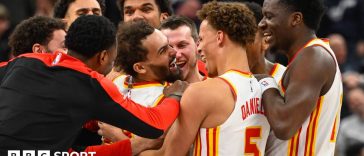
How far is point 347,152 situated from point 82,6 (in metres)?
3.90

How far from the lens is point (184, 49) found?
21.6 ft

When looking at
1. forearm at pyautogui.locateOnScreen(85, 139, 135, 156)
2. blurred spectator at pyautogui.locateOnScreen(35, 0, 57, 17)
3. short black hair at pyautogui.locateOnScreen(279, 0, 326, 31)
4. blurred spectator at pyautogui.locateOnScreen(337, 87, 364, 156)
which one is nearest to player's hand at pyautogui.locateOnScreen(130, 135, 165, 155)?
forearm at pyautogui.locateOnScreen(85, 139, 135, 156)

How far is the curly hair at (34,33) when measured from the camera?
6359 mm

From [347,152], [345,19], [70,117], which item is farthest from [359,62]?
[70,117]

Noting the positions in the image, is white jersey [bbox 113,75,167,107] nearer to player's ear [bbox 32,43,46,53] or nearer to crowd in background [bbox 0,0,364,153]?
player's ear [bbox 32,43,46,53]

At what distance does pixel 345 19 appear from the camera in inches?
470

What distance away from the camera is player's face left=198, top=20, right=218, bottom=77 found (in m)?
5.63

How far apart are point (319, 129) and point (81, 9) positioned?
2739 mm

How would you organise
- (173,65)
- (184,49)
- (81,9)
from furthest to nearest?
(81,9)
(184,49)
(173,65)

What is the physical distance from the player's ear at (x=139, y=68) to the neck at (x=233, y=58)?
636 millimetres

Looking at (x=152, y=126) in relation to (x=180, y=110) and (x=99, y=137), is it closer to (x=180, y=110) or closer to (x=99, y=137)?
(x=180, y=110)

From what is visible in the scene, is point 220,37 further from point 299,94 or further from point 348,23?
point 348,23

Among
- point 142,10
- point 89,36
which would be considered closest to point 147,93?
point 89,36

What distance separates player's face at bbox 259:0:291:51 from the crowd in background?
429cm
